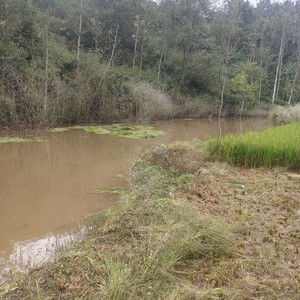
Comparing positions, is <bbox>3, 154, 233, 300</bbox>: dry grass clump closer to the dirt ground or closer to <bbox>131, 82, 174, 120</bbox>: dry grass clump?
the dirt ground

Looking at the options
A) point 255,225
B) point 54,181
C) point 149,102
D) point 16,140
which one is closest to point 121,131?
point 149,102

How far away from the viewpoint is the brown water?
15.2 ft

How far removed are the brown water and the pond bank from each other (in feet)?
2.73

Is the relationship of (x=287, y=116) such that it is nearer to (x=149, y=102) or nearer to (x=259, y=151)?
(x=149, y=102)

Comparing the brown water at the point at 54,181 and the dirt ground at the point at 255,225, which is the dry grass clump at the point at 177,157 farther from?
the brown water at the point at 54,181

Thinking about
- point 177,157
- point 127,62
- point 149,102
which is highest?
point 127,62

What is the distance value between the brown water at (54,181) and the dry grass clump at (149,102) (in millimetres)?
4523

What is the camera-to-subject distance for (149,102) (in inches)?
677

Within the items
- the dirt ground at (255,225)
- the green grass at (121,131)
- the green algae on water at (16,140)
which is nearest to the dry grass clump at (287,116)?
the green grass at (121,131)

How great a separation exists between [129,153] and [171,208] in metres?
6.05

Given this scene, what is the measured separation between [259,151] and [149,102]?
11423mm

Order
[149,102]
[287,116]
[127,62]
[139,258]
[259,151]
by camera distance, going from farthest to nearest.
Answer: [127,62], [149,102], [287,116], [259,151], [139,258]

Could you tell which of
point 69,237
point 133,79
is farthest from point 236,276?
point 133,79

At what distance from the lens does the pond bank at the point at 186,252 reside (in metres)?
2.41
